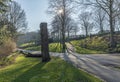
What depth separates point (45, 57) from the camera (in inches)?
853

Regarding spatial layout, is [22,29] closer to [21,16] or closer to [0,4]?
[21,16]

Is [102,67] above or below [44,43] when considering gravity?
below

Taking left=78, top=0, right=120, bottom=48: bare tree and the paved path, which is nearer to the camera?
the paved path

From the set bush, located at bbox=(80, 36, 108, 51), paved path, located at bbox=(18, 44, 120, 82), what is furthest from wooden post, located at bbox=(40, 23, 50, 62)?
bush, located at bbox=(80, 36, 108, 51)

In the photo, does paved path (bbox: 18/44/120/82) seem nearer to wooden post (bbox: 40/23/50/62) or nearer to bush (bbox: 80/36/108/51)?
wooden post (bbox: 40/23/50/62)

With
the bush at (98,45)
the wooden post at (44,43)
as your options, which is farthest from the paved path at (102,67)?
the bush at (98,45)

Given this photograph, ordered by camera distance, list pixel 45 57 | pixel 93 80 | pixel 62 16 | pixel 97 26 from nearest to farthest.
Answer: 1. pixel 93 80
2. pixel 45 57
3. pixel 62 16
4. pixel 97 26

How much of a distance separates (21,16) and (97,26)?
131ft

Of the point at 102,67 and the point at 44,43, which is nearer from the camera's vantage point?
the point at 102,67

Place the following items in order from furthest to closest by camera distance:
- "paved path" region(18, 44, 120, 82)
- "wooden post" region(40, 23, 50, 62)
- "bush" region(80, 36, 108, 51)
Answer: "bush" region(80, 36, 108, 51)
"wooden post" region(40, 23, 50, 62)
"paved path" region(18, 44, 120, 82)

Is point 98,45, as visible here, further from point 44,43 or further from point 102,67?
point 102,67

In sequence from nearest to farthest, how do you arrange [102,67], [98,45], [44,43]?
1. [102,67]
2. [44,43]
3. [98,45]

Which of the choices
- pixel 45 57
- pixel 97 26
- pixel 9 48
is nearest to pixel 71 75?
pixel 45 57

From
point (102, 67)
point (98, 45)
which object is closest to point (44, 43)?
point (102, 67)
